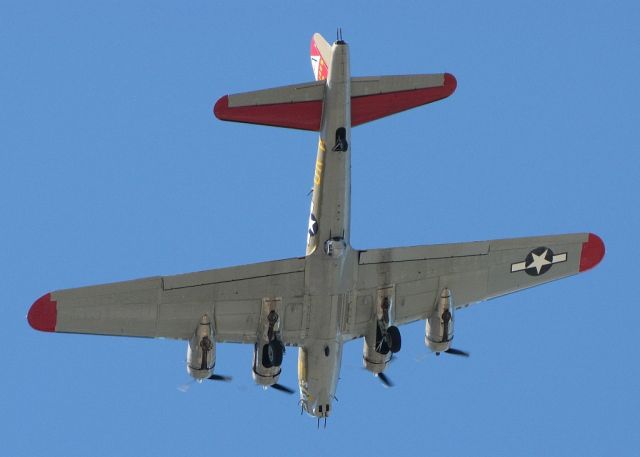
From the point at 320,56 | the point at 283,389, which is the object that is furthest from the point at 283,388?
the point at 320,56

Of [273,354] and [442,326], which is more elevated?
[442,326]

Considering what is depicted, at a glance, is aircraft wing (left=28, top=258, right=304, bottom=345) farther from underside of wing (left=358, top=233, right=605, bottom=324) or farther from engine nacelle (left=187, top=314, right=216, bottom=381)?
underside of wing (left=358, top=233, right=605, bottom=324)

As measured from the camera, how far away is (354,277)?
196 feet

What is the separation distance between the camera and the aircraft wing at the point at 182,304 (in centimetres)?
5688

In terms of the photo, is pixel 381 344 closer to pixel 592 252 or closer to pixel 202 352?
pixel 202 352

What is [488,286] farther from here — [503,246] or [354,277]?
[354,277]

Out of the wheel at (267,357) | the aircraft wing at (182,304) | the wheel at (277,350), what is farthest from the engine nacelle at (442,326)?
the wheel at (267,357)

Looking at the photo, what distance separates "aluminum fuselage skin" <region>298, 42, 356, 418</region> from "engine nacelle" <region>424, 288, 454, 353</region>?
11.1 feet

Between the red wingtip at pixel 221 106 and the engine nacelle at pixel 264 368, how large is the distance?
29.2ft

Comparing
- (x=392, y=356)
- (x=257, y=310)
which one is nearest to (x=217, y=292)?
(x=257, y=310)

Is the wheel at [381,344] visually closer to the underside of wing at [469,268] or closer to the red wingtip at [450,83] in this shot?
the underside of wing at [469,268]

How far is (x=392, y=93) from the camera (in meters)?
57.4

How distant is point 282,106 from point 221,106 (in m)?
2.28

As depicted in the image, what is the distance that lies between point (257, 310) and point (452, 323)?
7.36 meters
